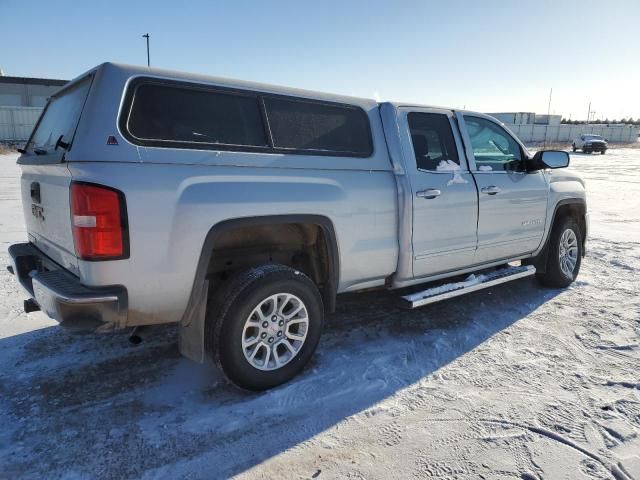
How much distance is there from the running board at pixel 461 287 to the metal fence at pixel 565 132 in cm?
5353

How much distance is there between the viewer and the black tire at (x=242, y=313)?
9.70ft

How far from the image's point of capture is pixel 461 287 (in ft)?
14.1

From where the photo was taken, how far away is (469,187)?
420cm

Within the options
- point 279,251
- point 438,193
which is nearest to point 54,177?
point 279,251

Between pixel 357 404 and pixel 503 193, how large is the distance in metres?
2.62

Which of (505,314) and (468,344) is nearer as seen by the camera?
(468,344)

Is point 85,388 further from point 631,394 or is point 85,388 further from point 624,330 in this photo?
point 624,330

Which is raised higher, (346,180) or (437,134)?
(437,134)

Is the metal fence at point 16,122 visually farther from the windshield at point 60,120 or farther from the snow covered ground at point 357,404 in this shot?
the snow covered ground at point 357,404

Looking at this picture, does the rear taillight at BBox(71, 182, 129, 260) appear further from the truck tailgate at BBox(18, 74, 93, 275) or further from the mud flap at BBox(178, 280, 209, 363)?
the mud flap at BBox(178, 280, 209, 363)

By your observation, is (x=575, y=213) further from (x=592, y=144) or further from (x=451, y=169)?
(x=592, y=144)

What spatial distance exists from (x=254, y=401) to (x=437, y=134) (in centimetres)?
277

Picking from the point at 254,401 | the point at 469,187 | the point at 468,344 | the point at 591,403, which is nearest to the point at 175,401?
the point at 254,401

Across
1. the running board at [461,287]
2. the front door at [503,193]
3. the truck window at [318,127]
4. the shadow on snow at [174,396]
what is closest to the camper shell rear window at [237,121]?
the truck window at [318,127]
